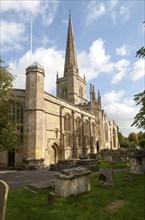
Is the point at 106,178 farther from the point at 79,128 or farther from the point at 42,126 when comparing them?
the point at 79,128

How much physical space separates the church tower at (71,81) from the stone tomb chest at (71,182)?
136 feet

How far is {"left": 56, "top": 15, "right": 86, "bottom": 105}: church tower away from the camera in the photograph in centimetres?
5109

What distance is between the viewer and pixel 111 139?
58031 mm

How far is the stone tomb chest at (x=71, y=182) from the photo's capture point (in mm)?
7863

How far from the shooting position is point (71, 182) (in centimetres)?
815

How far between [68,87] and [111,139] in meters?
21.2

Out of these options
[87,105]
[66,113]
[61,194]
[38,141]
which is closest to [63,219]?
[61,194]

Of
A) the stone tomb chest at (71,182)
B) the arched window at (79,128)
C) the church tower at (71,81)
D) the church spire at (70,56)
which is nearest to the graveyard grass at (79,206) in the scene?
the stone tomb chest at (71,182)

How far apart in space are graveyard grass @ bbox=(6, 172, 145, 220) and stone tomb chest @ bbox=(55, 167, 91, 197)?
0.27m

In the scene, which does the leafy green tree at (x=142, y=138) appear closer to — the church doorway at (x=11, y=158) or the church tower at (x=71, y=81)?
the church doorway at (x=11, y=158)

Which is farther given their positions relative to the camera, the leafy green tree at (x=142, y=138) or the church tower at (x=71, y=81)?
the church tower at (x=71, y=81)

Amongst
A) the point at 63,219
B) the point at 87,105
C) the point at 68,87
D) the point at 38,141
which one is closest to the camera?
the point at 63,219

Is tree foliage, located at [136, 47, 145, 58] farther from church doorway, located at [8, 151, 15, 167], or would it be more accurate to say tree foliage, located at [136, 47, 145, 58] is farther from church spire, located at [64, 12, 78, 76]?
church spire, located at [64, 12, 78, 76]

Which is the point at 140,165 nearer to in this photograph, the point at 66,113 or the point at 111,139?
Result: the point at 66,113
